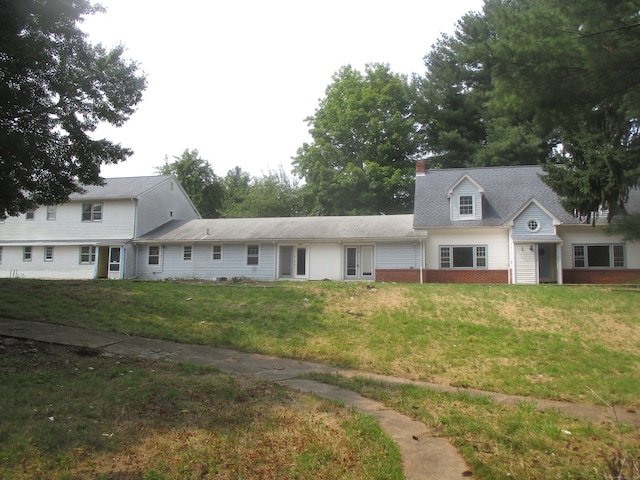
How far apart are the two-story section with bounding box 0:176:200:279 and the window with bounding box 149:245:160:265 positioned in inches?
40.7

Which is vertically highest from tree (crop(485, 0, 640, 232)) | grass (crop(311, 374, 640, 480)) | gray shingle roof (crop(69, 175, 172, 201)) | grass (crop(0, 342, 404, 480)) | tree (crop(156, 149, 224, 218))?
tree (crop(156, 149, 224, 218))

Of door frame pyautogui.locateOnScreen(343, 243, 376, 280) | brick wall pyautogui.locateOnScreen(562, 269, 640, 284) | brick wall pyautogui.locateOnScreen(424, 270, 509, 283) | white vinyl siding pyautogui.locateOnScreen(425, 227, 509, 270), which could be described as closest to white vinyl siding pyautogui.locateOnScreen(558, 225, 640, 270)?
brick wall pyautogui.locateOnScreen(562, 269, 640, 284)

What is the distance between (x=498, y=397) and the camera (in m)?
7.31

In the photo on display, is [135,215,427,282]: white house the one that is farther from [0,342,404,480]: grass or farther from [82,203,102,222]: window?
[0,342,404,480]: grass

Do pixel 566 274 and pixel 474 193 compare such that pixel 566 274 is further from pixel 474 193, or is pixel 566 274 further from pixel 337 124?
pixel 337 124

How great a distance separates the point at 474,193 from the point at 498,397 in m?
19.4

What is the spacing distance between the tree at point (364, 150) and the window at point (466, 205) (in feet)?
46.7

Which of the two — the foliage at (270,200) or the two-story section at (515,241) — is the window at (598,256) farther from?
the foliage at (270,200)

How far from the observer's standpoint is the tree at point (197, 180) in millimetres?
51188

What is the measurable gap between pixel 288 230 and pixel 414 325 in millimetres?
16393

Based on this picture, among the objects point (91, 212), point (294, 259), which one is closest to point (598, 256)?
point (294, 259)

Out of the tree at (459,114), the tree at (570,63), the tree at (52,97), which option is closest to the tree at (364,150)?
the tree at (459,114)

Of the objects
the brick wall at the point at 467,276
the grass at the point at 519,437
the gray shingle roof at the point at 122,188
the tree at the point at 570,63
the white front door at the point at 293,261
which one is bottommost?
the grass at the point at 519,437

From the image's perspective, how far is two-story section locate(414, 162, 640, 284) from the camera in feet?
75.9
